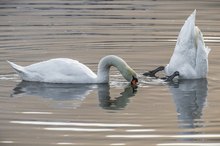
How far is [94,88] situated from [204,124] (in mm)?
3490

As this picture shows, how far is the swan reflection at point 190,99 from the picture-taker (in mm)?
13500

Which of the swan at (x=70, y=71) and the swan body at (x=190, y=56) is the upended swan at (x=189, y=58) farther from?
the swan at (x=70, y=71)

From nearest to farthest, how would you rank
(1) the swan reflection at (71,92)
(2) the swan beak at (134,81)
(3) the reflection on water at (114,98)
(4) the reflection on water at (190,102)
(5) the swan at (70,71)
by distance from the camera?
(4) the reflection on water at (190,102) < (3) the reflection on water at (114,98) < (1) the swan reflection at (71,92) < (2) the swan beak at (134,81) < (5) the swan at (70,71)

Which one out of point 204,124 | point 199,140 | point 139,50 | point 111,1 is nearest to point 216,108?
point 204,124

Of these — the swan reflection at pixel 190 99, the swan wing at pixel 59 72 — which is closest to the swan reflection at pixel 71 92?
the swan wing at pixel 59 72

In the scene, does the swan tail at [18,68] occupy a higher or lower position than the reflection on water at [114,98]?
higher

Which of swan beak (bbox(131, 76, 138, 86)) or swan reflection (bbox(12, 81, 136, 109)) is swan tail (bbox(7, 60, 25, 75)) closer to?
swan reflection (bbox(12, 81, 136, 109))

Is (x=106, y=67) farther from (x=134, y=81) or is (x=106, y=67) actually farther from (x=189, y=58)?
(x=189, y=58)

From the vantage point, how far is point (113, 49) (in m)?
19.6

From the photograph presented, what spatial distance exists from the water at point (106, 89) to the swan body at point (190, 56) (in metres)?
0.26

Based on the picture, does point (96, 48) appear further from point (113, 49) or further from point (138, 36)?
point (138, 36)

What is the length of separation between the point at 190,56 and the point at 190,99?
2196 millimetres

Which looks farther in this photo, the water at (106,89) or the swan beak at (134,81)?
the swan beak at (134,81)

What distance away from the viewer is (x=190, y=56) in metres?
17.3
